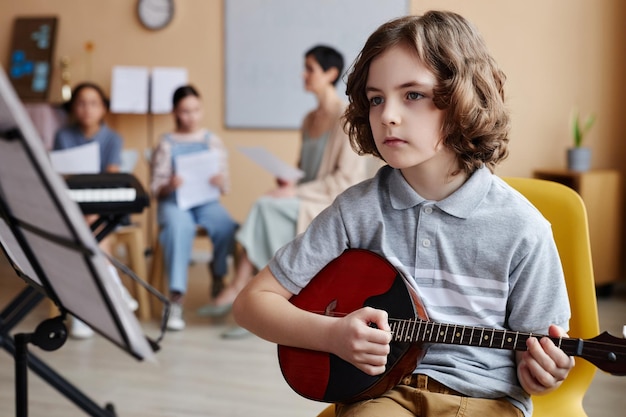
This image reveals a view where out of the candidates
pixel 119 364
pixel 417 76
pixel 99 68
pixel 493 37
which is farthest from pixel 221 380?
pixel 99 68

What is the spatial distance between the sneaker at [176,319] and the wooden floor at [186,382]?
0.14 ft

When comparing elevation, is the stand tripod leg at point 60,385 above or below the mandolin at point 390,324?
below

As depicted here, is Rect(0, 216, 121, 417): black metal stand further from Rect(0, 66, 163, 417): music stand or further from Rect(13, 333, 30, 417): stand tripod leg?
Rect(0, 66, 163, 417): music stand

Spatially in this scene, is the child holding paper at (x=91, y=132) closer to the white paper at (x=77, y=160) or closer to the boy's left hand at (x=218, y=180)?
the white paper at (x=77, y=160)

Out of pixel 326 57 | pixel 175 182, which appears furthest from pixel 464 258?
pixel 175 182

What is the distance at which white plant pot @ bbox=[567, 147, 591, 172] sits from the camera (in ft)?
13.7

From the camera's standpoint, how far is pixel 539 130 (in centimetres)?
435

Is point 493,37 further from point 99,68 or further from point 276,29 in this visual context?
point 99,68

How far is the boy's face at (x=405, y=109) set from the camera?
119cm

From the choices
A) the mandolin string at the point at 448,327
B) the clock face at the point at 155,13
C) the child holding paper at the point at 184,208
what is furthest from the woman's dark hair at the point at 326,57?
the mandolin string at the point at 448,327

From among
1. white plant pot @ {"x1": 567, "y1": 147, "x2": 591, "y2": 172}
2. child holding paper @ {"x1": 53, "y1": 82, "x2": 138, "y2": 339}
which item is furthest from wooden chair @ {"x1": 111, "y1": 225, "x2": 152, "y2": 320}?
white plant pot @ {"x1": 567, "y1": 147, "x2": 591, "y2": 172}

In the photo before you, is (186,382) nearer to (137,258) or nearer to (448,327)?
(137,258)

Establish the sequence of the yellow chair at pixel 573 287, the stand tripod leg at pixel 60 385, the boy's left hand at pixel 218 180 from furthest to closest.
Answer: the boy's left hand at pixel 218 180 < the stand tripod leg at pixel 60 385 < the yellow chair at pixel 573 287

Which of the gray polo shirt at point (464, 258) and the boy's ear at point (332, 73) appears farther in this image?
the boy's ear at point (332, 73)
